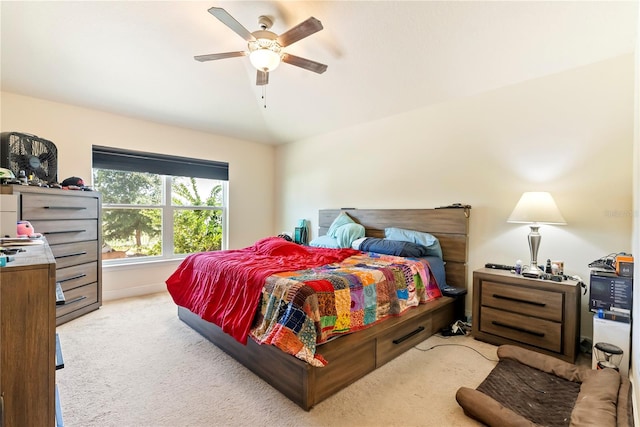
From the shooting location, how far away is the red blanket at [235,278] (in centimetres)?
217

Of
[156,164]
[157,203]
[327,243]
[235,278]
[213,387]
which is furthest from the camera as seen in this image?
[157,203]

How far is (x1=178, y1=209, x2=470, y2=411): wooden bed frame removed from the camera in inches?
71.0

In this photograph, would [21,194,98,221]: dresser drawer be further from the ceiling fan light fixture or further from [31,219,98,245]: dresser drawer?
the ceiling fan light fixture

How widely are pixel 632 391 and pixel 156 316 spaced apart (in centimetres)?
391

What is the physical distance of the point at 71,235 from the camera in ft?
10.2

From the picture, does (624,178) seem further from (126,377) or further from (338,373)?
(126,377)

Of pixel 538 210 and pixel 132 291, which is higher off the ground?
pixel 538 210

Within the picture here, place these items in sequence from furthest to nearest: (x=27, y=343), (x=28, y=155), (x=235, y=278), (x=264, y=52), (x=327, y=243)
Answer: (x=327, y=243) < (x=28, y=155) < (x=235, y=278) < (x=264, y=52) < (x=27, y=343)

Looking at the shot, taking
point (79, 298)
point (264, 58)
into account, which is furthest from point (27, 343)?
point (79, 298)

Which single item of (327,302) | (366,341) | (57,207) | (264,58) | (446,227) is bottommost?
(366,341)

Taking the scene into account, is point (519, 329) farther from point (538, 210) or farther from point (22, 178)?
point (22, 178)

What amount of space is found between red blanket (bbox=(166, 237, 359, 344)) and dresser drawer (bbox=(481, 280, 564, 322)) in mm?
1322

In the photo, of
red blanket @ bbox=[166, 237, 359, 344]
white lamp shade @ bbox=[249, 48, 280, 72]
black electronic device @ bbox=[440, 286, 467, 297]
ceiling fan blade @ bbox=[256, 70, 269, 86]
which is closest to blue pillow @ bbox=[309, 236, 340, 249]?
red blanket @ bbox=[166, 237, 359, 344]

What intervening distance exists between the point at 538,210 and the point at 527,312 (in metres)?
0.84
